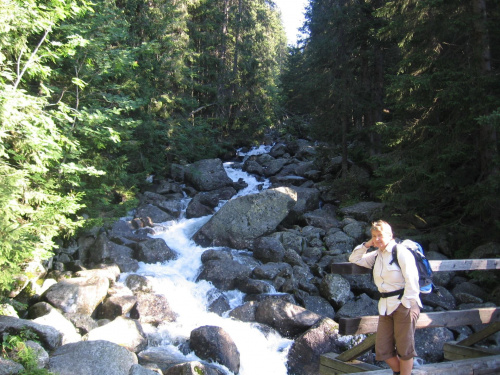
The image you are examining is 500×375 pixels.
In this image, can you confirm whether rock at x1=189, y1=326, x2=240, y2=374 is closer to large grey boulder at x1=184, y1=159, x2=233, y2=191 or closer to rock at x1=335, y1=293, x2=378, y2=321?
rock at x1=335, y1=293, x2=378, y2=321

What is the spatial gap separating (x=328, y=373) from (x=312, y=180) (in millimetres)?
17619

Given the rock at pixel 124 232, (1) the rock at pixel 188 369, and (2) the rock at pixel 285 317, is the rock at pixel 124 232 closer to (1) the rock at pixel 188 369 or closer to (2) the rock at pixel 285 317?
(2) the rock at pixel 285 317

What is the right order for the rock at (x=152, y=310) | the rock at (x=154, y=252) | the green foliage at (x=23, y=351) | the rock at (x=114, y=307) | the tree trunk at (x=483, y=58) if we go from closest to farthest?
the green foliage at (x=23, y=351)
the rock at (x=114, y=307)
the rock at (x=152, y=310)
the tree trunk at (x=483, y=58)
the rock at (x=154, y=252)

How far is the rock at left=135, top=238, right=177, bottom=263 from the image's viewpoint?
13.1 meters

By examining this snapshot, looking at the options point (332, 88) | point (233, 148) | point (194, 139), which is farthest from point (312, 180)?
point (233, 148)

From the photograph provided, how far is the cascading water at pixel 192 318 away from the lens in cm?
854

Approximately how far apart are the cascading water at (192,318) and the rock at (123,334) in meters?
0.39

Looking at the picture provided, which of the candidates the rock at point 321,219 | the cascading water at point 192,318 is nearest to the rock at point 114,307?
the cascading water at point 192,318

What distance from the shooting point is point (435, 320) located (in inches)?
188

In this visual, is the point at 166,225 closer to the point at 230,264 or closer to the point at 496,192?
the point at 230,264

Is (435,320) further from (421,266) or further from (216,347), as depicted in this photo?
(216,347)

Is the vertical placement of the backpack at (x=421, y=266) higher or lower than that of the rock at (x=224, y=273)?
higher

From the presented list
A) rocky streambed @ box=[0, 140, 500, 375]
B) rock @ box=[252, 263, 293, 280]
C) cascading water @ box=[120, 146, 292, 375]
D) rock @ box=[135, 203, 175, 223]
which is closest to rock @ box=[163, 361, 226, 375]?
rocky streambed @ box=[0, 140, 500, 375]

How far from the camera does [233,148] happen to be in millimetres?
29344
